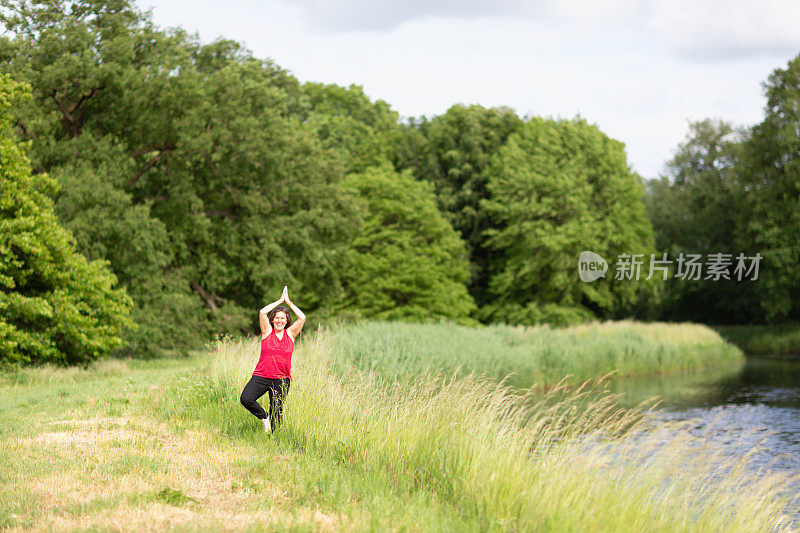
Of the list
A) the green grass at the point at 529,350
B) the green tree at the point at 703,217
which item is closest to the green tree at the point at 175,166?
the green grass at the point at 529,350

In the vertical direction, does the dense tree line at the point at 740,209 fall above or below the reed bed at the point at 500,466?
above

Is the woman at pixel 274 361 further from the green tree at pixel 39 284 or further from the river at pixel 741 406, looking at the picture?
the green tree at pixel 39 284

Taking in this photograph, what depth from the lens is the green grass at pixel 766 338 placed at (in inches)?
1603

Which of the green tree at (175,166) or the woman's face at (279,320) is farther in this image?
the green tree at (175,166)

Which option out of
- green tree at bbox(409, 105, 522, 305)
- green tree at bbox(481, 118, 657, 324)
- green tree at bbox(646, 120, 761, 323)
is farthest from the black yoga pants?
green tree at bbox(646, 120, 761, 323)

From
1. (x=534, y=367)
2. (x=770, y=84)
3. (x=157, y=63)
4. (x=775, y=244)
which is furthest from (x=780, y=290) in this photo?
(x=157, y=63)

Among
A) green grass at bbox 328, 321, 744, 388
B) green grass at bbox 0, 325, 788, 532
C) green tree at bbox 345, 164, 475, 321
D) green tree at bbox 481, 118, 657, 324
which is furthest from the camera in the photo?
green tree at bbox 481, 118, 657, 324

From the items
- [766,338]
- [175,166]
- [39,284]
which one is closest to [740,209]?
[766,338]

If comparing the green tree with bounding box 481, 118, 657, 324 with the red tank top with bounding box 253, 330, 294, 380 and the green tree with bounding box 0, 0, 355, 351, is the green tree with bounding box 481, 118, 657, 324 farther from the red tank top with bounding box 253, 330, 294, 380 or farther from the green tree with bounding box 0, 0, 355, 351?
the red tank top with bounding box 253, 330, 294, 380

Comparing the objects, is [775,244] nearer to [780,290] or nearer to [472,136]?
[780,290]

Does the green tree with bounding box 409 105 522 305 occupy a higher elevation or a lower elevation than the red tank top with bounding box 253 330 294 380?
higher

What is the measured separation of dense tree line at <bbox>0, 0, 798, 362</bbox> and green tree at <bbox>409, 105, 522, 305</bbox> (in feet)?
0.40

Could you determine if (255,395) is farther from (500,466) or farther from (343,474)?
(500,466)

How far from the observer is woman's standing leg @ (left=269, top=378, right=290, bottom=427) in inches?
351
